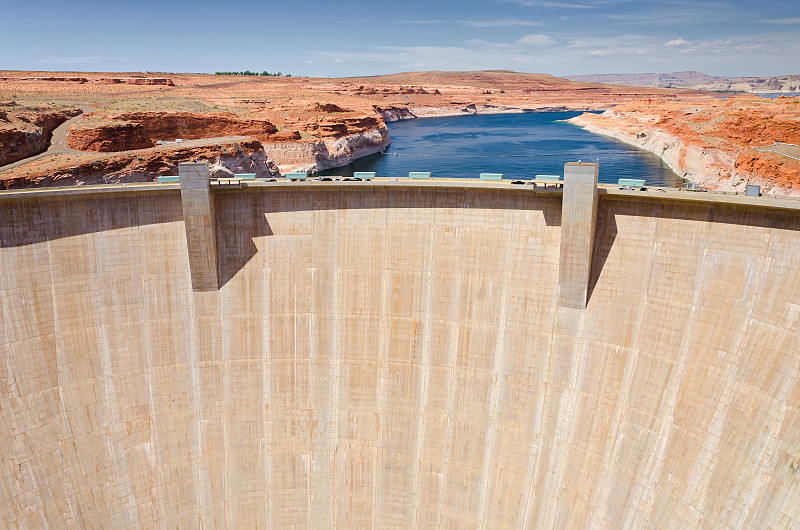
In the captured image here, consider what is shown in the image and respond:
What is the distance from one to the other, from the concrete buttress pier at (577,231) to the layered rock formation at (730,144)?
36513mm

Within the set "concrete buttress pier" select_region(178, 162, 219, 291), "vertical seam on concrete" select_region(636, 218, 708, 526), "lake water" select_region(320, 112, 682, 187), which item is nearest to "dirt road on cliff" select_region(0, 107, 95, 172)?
"concrete buttress pier" select_region(178, 162, 219, 291)

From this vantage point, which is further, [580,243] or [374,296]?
[374,296]

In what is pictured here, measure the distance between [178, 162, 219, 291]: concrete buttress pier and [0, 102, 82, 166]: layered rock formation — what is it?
3068 centimetres

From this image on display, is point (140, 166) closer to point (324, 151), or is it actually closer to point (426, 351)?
point (324, 151)

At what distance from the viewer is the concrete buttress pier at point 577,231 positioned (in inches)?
704

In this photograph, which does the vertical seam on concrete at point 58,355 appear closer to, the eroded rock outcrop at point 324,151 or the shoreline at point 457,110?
the eroded rock outcrop at point 324,151

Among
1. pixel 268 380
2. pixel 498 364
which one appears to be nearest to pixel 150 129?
pixel 268 380

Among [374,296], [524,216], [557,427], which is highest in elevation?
[524,216]

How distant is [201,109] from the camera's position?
80000 millimetres

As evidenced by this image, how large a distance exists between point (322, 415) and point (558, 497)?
879cm

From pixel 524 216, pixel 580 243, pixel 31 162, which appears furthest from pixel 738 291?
pixel 31 162

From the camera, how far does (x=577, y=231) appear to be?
59.9ft

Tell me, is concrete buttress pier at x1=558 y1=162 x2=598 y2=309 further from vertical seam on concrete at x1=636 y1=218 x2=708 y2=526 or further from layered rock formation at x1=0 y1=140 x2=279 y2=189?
layered rock formation at x1=0 y1=140 x2=279 y2=189

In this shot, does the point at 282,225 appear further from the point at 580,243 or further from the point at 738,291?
the point at 738,291
